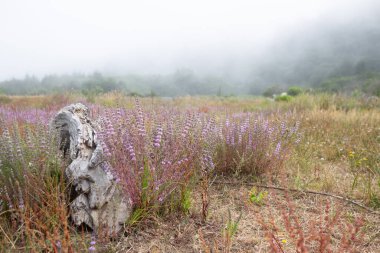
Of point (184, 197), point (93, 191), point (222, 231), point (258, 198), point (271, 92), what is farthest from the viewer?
point (271, 92)

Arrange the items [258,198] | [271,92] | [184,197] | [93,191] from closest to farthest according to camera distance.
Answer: [93,191]
[184,197]
[258,198]
[271,92]

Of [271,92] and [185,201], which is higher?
[185,201]

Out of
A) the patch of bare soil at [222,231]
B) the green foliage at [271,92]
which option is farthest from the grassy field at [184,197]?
the green foliage at [271,92]

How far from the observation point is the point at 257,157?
10.1ft

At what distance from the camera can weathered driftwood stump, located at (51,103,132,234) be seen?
1.83 meters

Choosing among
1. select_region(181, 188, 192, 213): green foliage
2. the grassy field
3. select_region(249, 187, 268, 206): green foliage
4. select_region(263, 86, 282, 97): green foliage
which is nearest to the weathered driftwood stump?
the grassy field

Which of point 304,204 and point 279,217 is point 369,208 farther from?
point 279,217

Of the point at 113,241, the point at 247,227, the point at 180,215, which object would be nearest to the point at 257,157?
the point at 247,227

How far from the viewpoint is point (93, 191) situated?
1864mm

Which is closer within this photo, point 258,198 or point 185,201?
point 185,201

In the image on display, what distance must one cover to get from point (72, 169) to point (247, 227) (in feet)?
4.86

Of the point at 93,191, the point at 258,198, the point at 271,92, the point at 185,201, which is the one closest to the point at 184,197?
the point at 185,201

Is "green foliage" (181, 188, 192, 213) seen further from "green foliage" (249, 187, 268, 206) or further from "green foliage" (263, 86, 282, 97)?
"green foliage" (263, 86, 282, 97)

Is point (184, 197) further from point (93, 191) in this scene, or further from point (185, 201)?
point (93, 191)
